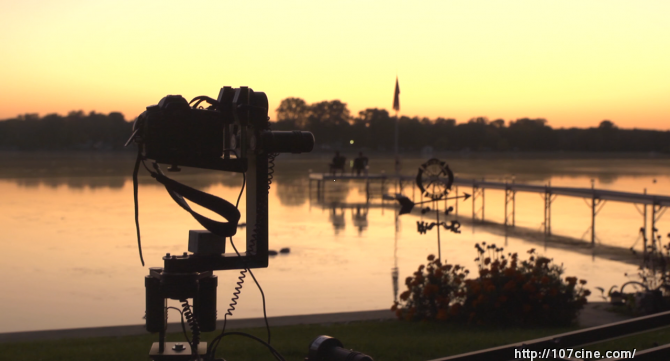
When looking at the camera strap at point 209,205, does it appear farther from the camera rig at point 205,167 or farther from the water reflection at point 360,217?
the water reflection at point 360,217

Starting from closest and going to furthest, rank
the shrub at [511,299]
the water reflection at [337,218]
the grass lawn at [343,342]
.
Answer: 1. the grass lawn at [343,342]
2. the shrub at [511,299]
3. the water reflection at [337,218]

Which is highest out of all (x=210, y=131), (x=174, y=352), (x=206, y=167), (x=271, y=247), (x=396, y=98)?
(x=396, y=98)

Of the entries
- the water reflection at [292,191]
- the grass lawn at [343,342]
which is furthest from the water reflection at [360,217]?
the grass lawn at [343,342]

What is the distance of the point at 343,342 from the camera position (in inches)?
286

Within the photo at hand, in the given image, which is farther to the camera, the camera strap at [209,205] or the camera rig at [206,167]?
the camera strap at [209,205]

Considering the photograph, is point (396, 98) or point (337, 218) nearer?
point (337, 218)

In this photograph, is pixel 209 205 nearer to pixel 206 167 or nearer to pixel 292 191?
pixel 206 167

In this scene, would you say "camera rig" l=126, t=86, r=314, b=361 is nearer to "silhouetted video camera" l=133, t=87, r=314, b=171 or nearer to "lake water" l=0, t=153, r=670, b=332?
"silhouetted video camera" l=133, t=87, r=314, b=171

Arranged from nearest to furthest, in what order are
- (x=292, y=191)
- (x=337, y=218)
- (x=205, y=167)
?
(x=205, y=167), (x=337, y=218), (x=292, y=191)

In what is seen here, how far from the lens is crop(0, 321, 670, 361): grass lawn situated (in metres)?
6.77

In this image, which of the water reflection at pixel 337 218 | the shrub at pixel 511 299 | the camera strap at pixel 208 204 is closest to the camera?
the camera strap at pixel 208 204

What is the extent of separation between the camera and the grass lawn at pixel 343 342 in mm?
6766

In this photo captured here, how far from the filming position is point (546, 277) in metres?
8.80

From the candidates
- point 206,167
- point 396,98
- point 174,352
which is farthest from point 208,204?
point 396,98
